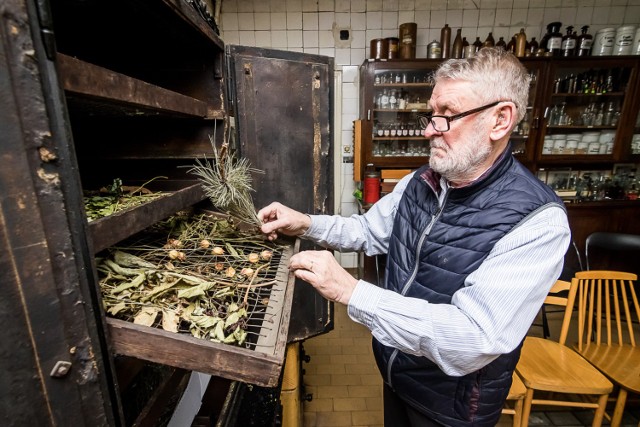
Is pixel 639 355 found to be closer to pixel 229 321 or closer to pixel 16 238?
pixel 229 321

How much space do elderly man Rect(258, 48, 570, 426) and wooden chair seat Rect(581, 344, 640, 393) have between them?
3.90 feet

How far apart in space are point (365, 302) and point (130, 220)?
0.66 meters

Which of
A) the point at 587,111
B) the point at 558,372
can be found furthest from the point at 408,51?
the point at 558,372

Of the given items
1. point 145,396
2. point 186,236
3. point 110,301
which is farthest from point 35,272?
point 145,396

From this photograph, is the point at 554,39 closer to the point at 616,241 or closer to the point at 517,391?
the point at 616,241

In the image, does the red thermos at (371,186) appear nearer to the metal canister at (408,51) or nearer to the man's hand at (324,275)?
the metal canister at (408,51)

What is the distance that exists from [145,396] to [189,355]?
925 mm

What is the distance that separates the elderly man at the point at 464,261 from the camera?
2.83 ft

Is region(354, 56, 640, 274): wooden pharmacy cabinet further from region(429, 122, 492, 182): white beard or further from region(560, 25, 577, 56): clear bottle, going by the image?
region(429, 122, 492, 182): white beard

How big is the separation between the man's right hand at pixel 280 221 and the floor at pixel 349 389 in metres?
1.50

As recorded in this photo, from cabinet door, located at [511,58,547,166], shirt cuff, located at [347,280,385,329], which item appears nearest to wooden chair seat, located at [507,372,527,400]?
shirt cuff, located at [347,280,385,329]

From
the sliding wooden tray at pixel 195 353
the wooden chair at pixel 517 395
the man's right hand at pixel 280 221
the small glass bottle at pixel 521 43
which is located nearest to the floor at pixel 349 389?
the wooden chair at pixel 517 395

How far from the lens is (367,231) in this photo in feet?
4.98

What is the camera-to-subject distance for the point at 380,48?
3.27 meters
